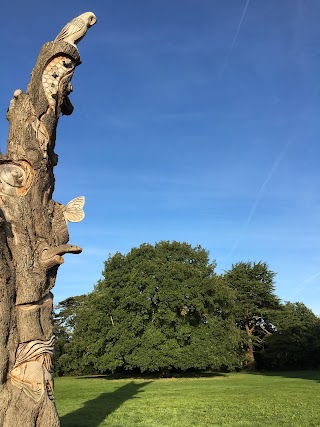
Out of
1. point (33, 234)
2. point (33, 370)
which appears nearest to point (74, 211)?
point (33, 234)

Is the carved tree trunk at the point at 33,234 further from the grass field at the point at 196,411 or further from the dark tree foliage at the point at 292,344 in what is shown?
the dark tree foliage at the point at 292,344

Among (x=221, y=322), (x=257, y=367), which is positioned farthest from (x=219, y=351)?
(x=257, y=367)

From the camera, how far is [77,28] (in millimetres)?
6332

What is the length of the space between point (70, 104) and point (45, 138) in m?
1.00

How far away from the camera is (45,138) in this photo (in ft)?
20.1

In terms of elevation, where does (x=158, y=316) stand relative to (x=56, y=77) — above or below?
below

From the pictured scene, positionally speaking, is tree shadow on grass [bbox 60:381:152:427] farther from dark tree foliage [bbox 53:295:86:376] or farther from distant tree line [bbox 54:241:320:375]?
dark tree foliage [bbox 53:295:86:376]

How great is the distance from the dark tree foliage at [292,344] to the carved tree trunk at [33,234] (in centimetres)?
3739

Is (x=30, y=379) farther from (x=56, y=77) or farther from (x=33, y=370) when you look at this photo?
(x=56, y=77)

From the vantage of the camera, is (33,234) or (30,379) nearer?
(30,379)

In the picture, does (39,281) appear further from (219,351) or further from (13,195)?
(219,351)

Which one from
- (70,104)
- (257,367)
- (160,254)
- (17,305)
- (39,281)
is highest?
(160,254)

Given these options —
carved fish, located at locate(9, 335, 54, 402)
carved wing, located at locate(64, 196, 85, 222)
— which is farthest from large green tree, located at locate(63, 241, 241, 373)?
carved fish, located at locate(9, 335, 54, 402)

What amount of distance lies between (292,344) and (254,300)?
19.2ft
